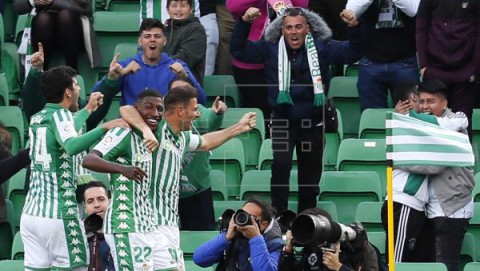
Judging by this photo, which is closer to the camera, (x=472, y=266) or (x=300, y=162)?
(x=472, y=266)

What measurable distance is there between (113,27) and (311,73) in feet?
9.33

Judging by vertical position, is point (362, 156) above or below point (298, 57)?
below

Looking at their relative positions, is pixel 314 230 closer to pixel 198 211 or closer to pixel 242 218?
pixel 242 218

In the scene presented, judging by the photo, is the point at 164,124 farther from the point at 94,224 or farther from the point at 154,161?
the point at 94,224

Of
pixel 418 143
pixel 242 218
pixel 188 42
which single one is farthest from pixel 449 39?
pixel 242 218

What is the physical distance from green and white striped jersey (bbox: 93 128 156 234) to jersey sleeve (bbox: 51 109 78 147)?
1.68 feet

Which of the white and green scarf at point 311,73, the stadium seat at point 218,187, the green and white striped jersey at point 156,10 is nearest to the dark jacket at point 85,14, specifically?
the green and white striped jersey at point 156,10

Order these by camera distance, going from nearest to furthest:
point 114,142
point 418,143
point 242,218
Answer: point 114,142 → point 242,218 → point 418,143

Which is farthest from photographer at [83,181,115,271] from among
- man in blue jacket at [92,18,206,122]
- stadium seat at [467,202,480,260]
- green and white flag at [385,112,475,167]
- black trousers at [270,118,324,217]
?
stadium seat at [467,202,480,260]

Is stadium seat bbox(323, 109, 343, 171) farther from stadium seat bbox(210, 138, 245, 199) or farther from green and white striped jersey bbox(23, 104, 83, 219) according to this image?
green and white striped jersey bbox(23, 104, 83, 219)

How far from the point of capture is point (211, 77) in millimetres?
17266

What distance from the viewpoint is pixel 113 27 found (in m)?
17.9

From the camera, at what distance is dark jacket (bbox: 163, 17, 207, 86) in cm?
1639

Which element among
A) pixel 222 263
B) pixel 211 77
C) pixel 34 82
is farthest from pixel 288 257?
pixel 211 77
